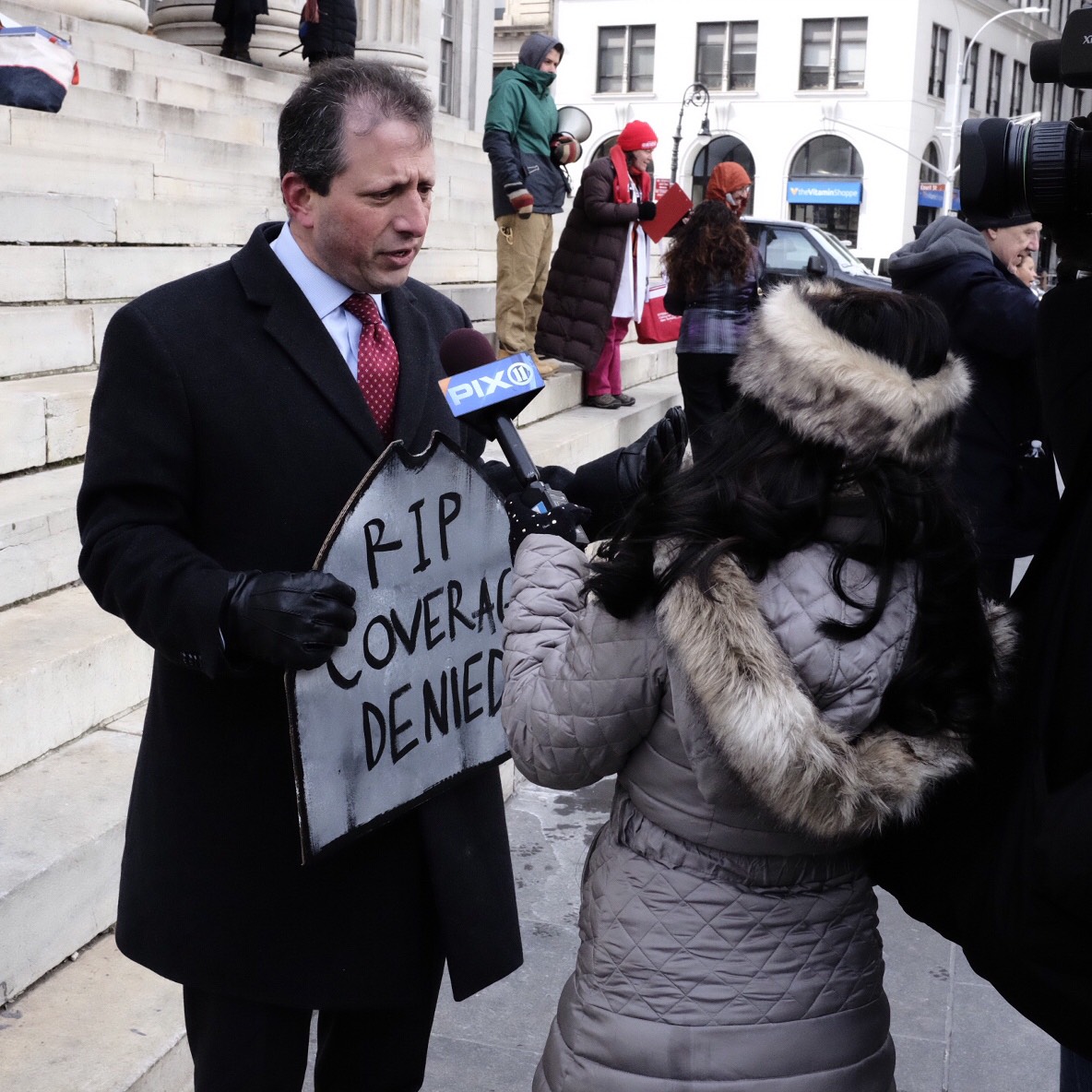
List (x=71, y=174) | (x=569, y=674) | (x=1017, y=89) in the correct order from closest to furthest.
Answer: (x=569, y=674) < (x=71, y=174) < (x=1017, y=89)

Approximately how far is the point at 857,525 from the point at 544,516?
446mm

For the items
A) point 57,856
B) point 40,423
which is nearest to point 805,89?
point 40,423

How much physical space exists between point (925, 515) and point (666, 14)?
153 ft

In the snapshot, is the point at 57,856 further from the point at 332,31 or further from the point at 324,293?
the point at 332,31

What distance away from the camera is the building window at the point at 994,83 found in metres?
46.9

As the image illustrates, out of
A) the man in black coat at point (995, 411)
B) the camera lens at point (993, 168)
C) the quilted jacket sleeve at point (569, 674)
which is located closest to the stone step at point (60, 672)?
the quilted jacket sleeve at point (569, 674)

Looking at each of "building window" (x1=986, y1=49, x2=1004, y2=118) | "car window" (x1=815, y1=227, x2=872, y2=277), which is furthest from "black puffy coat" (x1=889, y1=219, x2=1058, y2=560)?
"building window" (x1=986, y1=49, x2=1004, y2=118)

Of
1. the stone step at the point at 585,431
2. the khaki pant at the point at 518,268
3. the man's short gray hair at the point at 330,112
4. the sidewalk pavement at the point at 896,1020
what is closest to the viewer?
the man's short gray hair at the point at 330,112

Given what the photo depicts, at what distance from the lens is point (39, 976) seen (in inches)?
112

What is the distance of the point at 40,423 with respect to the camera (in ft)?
14.3

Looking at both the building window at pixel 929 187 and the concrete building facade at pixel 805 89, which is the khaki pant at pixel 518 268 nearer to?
the concrete building facade at pixel 805 89

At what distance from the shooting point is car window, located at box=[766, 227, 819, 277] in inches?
647

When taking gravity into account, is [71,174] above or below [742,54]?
below

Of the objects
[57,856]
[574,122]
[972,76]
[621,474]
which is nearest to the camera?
[621,474]
